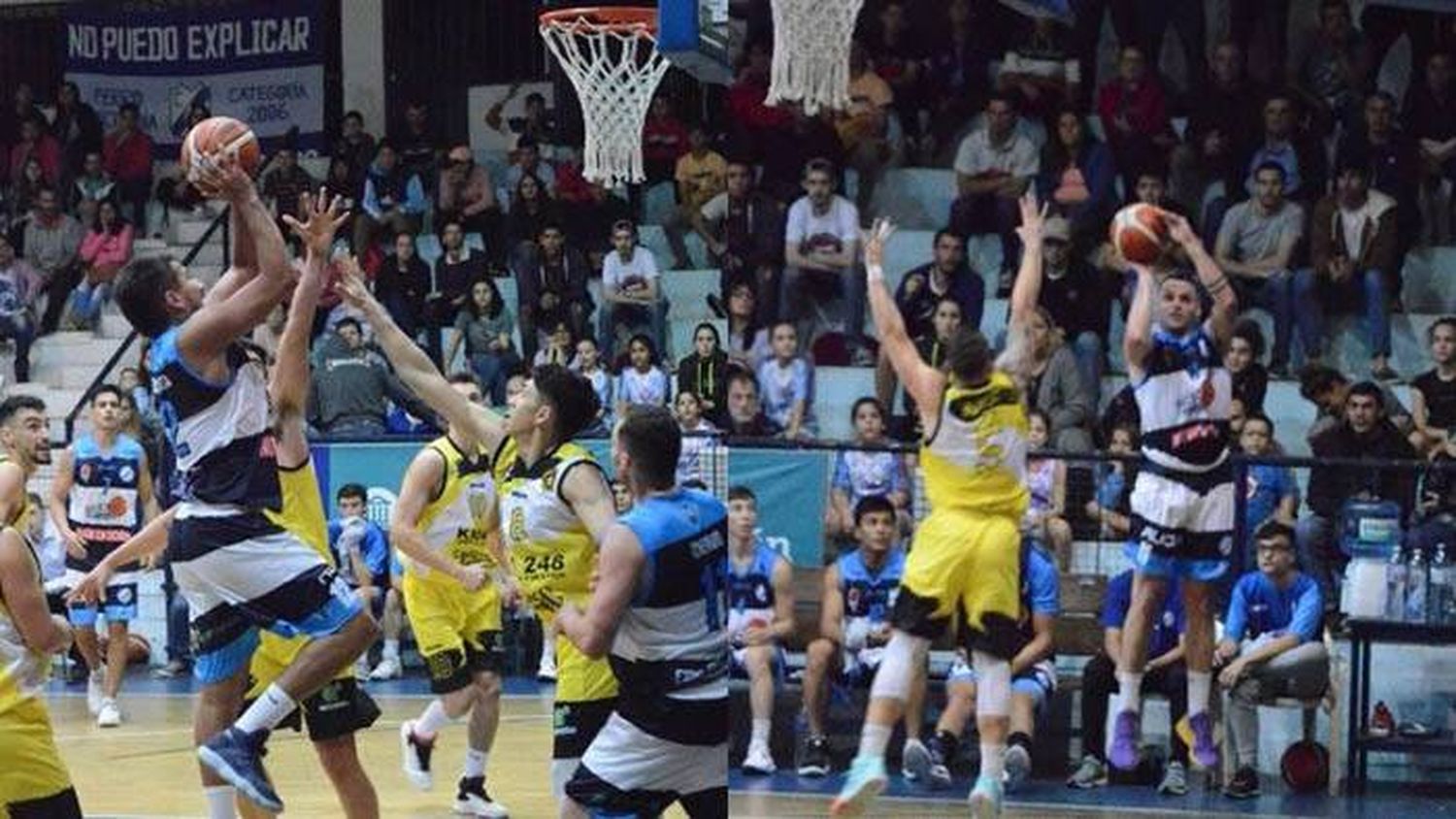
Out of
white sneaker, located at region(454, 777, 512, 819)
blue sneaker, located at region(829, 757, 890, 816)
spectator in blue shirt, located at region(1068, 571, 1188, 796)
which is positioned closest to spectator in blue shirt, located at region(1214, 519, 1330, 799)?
spectator in blue shirt, located at region(1068, 571, 1188, 796)

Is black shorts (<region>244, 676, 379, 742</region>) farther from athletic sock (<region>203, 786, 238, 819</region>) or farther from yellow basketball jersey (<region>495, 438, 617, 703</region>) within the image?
yellow basketball jersey (<region>495, 438, 617, 703</region>)

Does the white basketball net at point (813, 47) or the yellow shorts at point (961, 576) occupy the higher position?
the white basketball net at point (813, 47)

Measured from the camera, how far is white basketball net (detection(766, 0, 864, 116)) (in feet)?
44.3

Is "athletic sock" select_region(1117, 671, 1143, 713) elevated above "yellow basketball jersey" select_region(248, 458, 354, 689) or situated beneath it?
situated beneath

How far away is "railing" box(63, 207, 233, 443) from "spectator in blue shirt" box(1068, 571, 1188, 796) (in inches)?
326

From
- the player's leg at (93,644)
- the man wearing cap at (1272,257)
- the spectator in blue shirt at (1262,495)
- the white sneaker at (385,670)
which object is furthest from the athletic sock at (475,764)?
the man wearing cap at (1272,257)

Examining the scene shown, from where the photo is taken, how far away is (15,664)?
845 centimetres

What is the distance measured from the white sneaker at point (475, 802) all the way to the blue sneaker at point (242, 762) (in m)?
3.33

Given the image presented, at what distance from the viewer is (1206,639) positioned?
40.3ft

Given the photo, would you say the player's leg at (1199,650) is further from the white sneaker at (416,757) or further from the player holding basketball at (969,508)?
the white sneaker at (416,757)

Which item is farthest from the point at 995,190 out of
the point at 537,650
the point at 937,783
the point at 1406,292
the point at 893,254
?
the point at 937,783

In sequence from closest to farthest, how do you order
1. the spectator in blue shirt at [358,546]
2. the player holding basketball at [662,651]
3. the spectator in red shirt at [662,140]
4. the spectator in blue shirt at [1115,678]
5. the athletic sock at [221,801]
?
the player holding basketball at [662,651]
the athletic sock at [221,801]
the spectator in blue shirt at [1115,678]
the spectator in blue shirt at [358,546]
the spectator in red shirt at [662,140]

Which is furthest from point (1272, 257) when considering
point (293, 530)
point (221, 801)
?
point (221, 801)

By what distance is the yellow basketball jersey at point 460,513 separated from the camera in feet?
42.7
